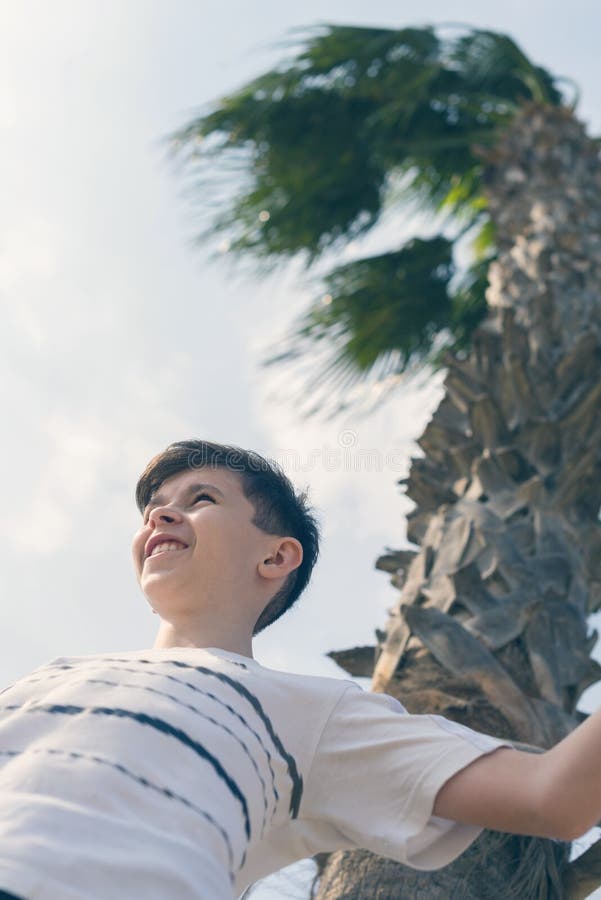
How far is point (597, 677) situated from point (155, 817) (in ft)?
4.33

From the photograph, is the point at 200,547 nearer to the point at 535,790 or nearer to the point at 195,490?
the point at 195,490

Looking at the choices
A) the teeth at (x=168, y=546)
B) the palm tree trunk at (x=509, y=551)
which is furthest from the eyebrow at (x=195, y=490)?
the palm tree trunk at (x=509, y=551)

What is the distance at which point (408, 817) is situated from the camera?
1.27 m

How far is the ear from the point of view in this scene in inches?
69.4

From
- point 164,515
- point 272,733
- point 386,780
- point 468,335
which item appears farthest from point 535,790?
point 468,335

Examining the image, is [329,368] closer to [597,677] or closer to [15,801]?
[597,677]

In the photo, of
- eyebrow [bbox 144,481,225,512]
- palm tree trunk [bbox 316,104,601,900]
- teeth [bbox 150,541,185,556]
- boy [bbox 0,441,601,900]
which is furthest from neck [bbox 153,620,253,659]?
palm tree trunk [bbox 316,104,601,900]

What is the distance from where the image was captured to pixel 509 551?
91.7 inches

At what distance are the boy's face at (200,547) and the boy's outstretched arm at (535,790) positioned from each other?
0.54 meters

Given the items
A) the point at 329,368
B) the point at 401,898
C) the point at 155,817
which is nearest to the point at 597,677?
the point at 401,898

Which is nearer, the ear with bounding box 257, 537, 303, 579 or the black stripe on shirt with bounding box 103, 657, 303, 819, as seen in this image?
the black stripe on shirt with bounding box 103, 657, 303, 819

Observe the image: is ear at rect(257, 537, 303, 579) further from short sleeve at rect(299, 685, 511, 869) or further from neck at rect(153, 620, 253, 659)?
short sleeve at rect(299, 685, 511, 869)

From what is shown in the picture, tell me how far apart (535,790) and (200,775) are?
40 centimetres

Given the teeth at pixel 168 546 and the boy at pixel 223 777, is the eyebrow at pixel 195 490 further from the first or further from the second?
the boy at pixel 223 777
